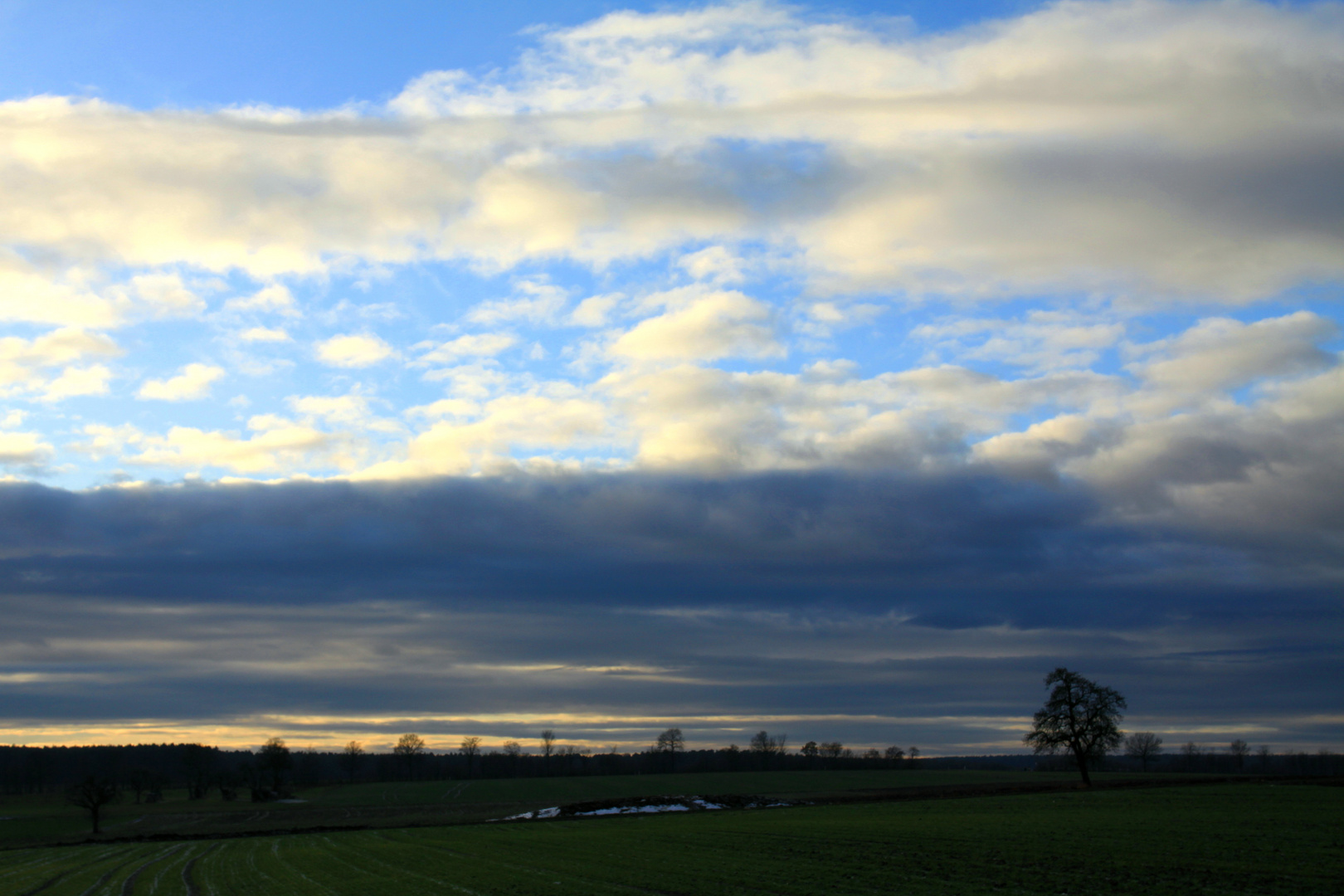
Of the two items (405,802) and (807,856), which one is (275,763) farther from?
(807,856)

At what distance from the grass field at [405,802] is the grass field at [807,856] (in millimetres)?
28753

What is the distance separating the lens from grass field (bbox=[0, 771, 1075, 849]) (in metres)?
108

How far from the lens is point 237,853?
2539 inches

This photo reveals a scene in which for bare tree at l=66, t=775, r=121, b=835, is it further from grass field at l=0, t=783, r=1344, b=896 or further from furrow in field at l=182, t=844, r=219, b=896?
furrow in field at l=182, t=844, r=219, b=896

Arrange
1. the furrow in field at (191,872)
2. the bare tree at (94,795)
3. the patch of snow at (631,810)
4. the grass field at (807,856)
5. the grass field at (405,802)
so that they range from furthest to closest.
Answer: the bare tree at (94,795) → the grass field at (405,802) → the patch of snow at (631,810) → the furrow in field at (191,872) → the grass field at (807,856)

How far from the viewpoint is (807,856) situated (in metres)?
44.0

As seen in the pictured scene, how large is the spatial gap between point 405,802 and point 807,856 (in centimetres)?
11415

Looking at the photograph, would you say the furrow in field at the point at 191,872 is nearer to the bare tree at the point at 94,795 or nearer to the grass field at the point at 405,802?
the grass field at the point at 405,802

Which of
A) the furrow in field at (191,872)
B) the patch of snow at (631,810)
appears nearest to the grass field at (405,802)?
the patch of snow at (631,810)

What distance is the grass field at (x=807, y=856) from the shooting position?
3450 centimetres

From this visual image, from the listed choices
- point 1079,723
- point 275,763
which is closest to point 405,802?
point 275,763

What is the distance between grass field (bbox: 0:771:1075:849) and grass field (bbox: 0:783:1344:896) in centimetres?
2875

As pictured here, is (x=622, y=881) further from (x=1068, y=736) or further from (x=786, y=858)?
(x=1068, y=736)

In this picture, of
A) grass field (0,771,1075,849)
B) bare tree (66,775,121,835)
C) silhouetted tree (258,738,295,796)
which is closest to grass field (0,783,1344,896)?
grass field (0,771,1075,849)
